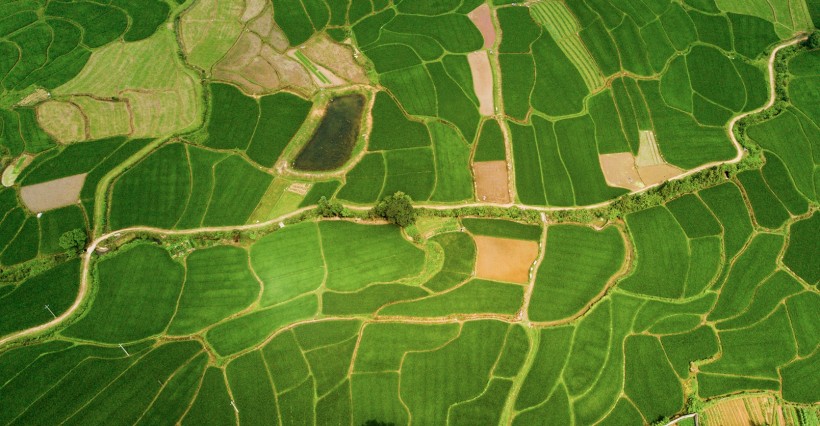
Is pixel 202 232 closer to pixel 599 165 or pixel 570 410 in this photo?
pixel 570 410

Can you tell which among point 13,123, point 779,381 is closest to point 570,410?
point 779,381

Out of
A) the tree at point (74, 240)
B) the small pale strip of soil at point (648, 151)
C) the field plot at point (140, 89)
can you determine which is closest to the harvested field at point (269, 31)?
the field plot at point (140, 89)

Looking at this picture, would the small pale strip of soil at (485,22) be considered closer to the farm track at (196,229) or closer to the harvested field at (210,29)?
the farm track at (196,229)

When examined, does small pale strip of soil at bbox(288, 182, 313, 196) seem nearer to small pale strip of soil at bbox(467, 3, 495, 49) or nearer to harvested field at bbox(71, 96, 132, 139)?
harvested field at bbox(71, 96, 132, 139)

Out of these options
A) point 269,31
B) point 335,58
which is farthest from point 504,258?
point 269,31

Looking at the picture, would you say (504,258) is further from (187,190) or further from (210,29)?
(210,29)

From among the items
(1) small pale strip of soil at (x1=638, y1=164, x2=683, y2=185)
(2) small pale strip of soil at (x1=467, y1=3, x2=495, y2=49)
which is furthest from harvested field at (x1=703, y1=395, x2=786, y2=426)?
(2) small pale strip of soil at (x1=467, y1=3, x2=495, y2=49)
